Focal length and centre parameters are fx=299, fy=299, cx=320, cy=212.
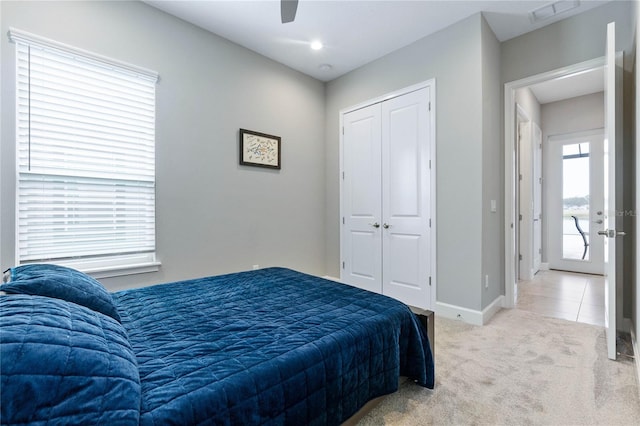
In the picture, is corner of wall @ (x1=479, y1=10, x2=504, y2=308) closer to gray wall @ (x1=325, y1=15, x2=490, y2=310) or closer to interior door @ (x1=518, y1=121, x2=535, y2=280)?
gray wall @ (x1=325, y1=15, x2=490, y2=310)

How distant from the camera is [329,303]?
5.62 ft

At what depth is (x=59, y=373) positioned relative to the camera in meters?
0.74

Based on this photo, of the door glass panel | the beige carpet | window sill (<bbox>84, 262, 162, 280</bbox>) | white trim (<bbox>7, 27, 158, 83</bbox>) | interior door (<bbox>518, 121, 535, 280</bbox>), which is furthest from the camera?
the door glass panel

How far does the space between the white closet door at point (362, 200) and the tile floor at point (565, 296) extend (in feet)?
5.61

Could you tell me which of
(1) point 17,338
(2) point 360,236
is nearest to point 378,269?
(2) point 360,236

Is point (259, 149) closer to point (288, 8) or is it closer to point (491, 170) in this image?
point (288, 8)

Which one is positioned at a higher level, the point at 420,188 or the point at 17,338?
the point at 420,188

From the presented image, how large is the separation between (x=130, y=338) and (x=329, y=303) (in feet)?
3.16

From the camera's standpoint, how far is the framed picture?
3.37 m

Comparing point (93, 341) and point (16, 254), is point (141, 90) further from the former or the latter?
point (93, 341)

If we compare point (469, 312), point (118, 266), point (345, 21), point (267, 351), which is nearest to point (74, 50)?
point (118, 266)

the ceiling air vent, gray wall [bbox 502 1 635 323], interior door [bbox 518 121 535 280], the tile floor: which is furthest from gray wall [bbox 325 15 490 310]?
interior door [bbox 518 121 535 280]

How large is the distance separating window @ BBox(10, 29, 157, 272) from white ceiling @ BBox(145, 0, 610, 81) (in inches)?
35.2

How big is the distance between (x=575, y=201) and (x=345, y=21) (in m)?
4.93
